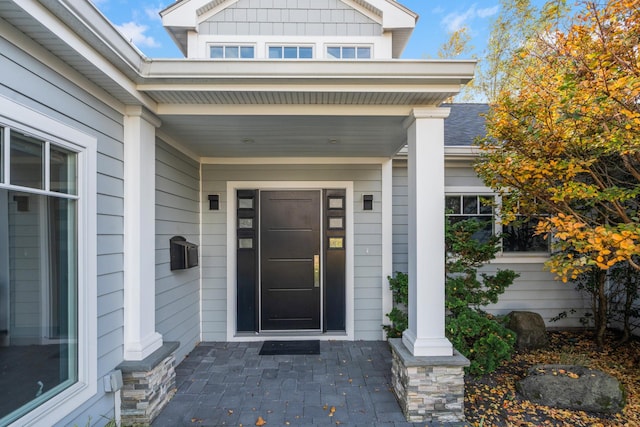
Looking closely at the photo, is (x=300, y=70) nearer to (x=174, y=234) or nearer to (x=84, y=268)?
(x=84, y=268)

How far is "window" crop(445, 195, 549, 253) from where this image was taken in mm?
4770

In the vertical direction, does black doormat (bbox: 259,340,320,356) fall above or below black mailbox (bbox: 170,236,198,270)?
below

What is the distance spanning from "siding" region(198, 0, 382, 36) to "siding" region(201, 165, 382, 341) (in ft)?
6.97

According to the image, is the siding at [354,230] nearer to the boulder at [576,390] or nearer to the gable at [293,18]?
the boulder at [576,390]

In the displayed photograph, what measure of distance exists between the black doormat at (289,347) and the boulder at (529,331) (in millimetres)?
2425

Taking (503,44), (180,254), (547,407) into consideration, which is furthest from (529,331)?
(503,44)

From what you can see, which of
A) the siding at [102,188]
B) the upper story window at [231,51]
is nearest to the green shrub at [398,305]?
the siding at [102,188]

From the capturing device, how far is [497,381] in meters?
3.32

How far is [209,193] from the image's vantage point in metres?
4.43

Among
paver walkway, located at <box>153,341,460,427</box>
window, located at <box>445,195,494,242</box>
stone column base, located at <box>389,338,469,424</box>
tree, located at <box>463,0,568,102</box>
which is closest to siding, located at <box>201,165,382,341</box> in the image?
paver walkway, located at <box>153,341,460,427</box>

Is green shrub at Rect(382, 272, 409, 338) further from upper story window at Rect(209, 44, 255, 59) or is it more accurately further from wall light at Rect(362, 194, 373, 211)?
upper story window at Rect(209, 44, 255, 59)

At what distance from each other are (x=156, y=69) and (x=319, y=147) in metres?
1.91

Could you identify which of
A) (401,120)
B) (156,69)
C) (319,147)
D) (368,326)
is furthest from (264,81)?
(368,326)

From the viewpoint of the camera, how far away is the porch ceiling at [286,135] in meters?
2.94
